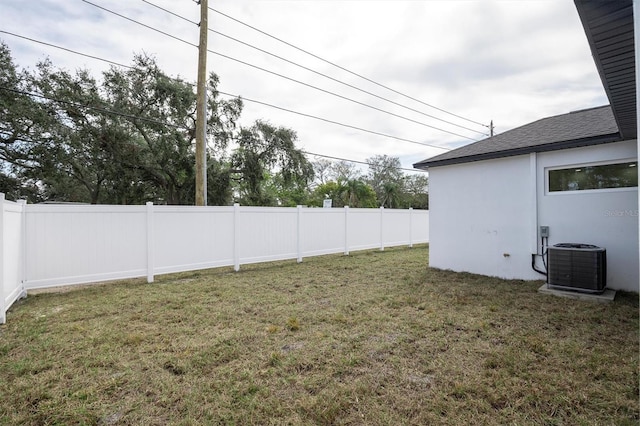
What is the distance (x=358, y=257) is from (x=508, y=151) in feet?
15.7

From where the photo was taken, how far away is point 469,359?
2.70 metres

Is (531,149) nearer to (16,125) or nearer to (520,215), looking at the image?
(520,215)

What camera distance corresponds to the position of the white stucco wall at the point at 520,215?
16.1 ft

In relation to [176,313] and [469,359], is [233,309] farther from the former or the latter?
[469,359]

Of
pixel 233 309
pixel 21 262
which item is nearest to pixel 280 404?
pixel 233 309

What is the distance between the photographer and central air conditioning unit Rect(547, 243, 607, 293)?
4598mm

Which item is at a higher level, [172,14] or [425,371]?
[172,14]

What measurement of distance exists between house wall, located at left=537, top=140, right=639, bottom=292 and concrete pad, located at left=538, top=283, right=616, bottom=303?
0.50 meters

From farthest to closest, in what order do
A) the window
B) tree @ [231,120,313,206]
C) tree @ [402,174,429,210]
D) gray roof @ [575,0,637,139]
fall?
1. tree @ [402,174,429,210]
2. tree @ [231,120,313,206]
3. the window
4. gray roof @ [575,0,637,139]

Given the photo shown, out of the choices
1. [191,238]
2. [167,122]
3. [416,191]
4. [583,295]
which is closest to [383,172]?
[416,191]

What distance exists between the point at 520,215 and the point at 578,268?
1424 mm

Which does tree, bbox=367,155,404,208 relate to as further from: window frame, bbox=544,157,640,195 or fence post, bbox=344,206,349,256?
window frame, bbox=544,157,640,195

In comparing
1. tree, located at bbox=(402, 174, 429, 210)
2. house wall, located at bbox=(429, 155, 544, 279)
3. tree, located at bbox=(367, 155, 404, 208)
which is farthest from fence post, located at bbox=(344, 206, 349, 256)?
tree, located at bbox=(367, 155, 404, 208)

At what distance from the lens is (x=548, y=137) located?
19.2ft
